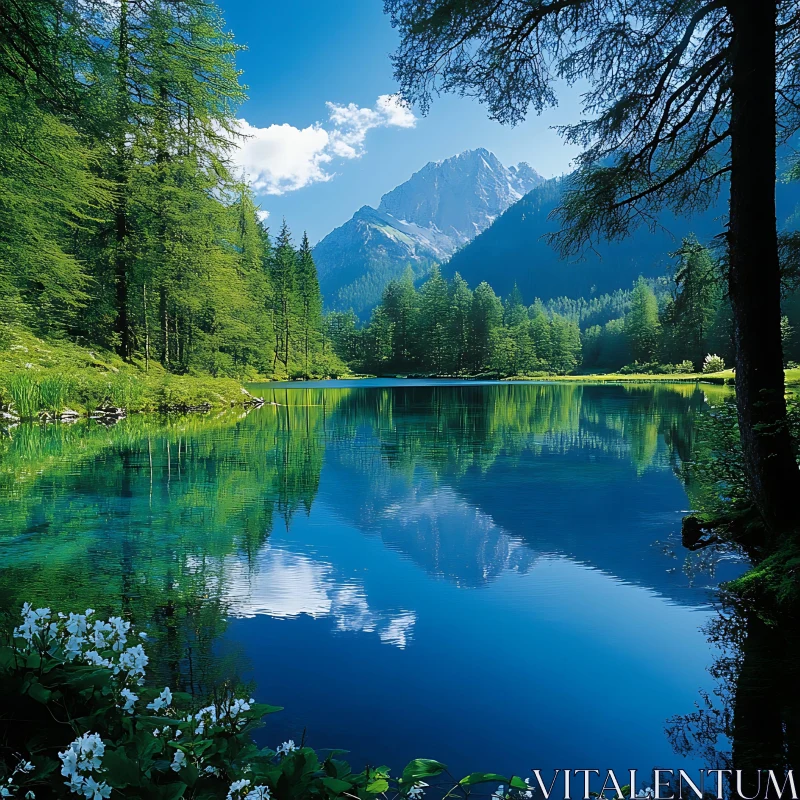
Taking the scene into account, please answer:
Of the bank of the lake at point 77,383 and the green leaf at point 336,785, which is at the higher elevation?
the bank of the lake at point 77,383

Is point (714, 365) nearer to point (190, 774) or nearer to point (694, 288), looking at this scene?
point (694, 288)

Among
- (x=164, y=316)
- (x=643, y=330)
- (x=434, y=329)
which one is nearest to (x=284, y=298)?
(x=434, y=329)

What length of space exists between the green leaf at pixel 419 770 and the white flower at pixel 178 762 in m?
0.78

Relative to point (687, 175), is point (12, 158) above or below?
above

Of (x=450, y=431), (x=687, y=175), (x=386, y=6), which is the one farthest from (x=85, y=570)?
(x=450, y=431)

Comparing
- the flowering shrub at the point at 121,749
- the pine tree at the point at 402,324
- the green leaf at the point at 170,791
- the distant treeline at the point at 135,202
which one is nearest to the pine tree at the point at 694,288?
the flowering shrub at the point at 121,749

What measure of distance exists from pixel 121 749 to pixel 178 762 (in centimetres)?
21

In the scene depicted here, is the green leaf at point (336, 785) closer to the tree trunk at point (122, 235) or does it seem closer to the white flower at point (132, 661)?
the white flower at point (132, 661)

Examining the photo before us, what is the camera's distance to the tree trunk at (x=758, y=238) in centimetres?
489

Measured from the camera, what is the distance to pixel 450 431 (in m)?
18.9

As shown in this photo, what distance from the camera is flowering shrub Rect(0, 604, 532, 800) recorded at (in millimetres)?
1830

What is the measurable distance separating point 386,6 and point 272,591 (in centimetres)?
578

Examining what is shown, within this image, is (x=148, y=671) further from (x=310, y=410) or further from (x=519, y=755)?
(x=310, y=410)

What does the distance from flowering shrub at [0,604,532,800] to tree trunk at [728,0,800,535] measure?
3.92 meters
